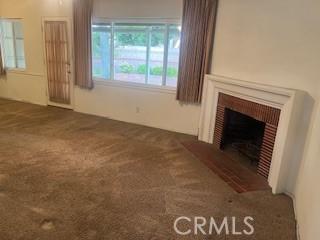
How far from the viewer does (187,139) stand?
430cm

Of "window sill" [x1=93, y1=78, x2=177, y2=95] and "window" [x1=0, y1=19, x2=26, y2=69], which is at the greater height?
"window" [x1=0, y1=19, x2=26, y2=69]

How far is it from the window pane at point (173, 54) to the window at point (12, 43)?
400 cm

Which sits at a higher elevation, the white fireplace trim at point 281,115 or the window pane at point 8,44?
the window pane at point 8,44

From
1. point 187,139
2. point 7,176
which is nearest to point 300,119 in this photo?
point 187,139

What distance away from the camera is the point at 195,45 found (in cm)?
406

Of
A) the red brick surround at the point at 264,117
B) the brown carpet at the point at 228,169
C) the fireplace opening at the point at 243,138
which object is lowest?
the brown carpet at the point at 228,169

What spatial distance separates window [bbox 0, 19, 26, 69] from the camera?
239 inches

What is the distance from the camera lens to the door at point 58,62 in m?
5.41

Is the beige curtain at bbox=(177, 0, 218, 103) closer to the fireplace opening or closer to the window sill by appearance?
the window sill

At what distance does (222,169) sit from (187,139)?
3.84 ft

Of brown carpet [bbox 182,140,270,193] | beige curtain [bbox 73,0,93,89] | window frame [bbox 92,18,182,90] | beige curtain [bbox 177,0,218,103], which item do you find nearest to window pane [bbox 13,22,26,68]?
beige curtain [bbox 73,0,93,89]

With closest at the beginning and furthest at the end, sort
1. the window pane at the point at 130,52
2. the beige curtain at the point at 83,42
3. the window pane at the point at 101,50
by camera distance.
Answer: the window pane at the point at 130,52 → the beige curtain at the point at 83,42 → the window pane at the point at 101,50

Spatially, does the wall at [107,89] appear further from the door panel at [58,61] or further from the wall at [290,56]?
the wall at [290,56]

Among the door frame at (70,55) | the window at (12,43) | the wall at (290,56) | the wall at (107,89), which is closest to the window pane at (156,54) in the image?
the wall at (107,89)
